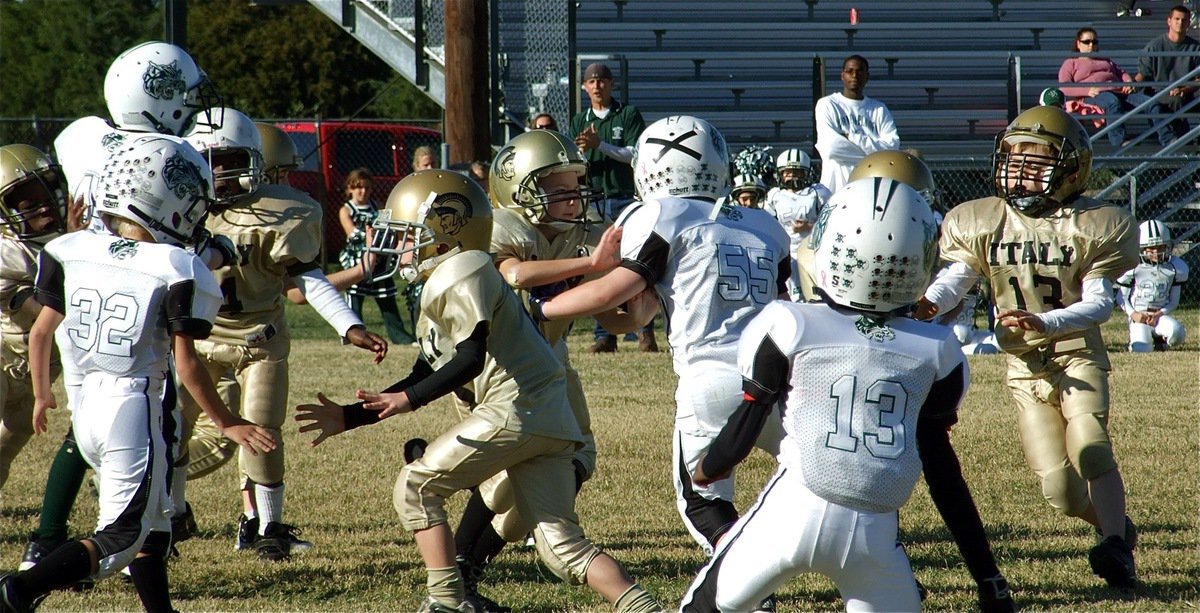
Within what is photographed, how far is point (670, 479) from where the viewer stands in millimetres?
7445

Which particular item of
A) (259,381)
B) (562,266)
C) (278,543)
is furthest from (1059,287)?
(278,543)

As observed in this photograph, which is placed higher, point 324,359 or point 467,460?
point 467,460

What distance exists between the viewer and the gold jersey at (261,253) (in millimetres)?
5746

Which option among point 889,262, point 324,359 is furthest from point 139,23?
point 889,262

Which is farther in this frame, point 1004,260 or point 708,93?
point 708,93

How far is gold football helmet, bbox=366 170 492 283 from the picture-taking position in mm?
4617

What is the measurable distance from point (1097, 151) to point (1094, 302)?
40.8ft

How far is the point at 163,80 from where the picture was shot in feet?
17.4

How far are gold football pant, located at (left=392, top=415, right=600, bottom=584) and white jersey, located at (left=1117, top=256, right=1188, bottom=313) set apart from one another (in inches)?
353

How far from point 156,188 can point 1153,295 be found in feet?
33.6

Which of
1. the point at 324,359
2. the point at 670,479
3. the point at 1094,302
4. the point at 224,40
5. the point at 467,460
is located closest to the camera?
the point at 467,460

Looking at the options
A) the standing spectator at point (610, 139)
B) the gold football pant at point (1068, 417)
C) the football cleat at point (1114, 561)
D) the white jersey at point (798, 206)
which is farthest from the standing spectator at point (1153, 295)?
the football cleat at point (1114, 561)

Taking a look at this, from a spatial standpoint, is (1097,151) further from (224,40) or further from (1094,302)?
(224,40)

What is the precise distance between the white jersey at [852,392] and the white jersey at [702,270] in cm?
103
